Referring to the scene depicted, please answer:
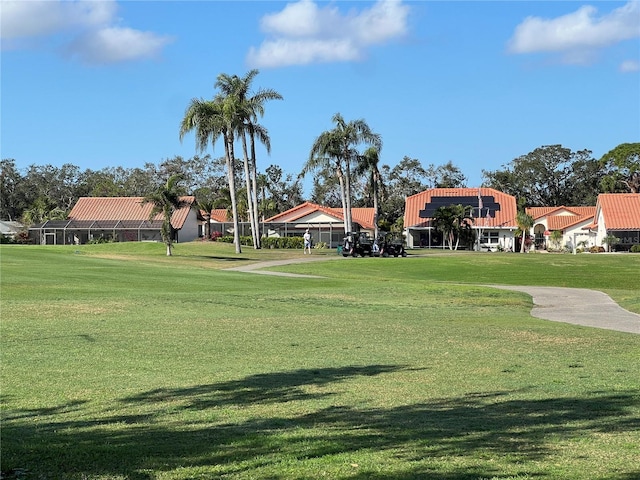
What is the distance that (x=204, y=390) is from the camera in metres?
10.2

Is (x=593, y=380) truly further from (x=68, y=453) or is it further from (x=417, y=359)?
(x=68, y=453)

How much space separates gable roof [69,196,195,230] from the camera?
94.2m

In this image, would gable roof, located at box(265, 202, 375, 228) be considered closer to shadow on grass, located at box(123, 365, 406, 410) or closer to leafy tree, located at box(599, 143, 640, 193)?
leafy tree, located at box(599, 143, 640, 193)

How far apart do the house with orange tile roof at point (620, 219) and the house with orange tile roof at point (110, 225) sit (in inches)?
1653

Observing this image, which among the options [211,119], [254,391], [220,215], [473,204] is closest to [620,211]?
[473,204]

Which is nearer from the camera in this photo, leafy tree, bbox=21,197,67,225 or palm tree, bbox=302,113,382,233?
palm tree, bbox=302,113,382,233

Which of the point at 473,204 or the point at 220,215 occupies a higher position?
the point at 220,215

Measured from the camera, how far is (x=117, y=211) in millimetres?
96625

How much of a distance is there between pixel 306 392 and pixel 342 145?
66.8 metres

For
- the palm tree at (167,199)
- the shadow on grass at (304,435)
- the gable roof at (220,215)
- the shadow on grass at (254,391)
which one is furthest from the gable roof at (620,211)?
the shadow on grass at (304,435)

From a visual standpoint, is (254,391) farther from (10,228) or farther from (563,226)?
(10,228)

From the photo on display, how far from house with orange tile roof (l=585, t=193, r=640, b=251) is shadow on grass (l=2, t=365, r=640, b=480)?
253 ft

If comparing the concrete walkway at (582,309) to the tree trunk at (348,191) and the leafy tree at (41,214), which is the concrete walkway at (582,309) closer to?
the tree trunk at (348,191)

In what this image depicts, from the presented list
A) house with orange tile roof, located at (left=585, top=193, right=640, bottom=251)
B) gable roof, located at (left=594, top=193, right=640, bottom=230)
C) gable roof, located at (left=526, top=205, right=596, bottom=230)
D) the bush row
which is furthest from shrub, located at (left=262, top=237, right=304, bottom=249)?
gable roof, located at (left=526, top=205, right=596, bottom=230)
